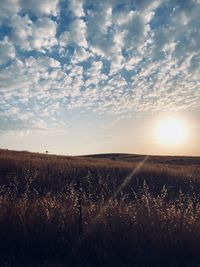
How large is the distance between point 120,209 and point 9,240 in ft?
7.39

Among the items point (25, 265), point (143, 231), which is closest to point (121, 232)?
point (143, 231)

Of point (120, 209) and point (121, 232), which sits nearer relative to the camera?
point (121, 232)

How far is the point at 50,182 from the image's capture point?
15.9m

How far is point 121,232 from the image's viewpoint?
6.92m

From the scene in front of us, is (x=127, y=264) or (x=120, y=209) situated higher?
(x=120, y=209)

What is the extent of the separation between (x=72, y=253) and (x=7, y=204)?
2.02 m

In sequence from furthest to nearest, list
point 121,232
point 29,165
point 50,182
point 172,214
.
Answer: point 29,165 → point 50,182 → point 172,214 → point 121,232

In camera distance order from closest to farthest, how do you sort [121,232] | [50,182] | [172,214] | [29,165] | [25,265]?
[25,265], [121,232], [172,214], [50,182], [29,165]

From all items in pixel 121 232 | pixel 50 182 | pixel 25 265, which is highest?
pixel 50 182

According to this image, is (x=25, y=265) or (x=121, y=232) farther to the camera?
(x=121, y=232)

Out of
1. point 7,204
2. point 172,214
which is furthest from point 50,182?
point 172,214

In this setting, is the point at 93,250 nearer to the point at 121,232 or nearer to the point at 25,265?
the point at 121,232

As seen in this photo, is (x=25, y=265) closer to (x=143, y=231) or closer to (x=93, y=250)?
(x=93, y=250)

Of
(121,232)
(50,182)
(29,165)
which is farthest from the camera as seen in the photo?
(29,165)
